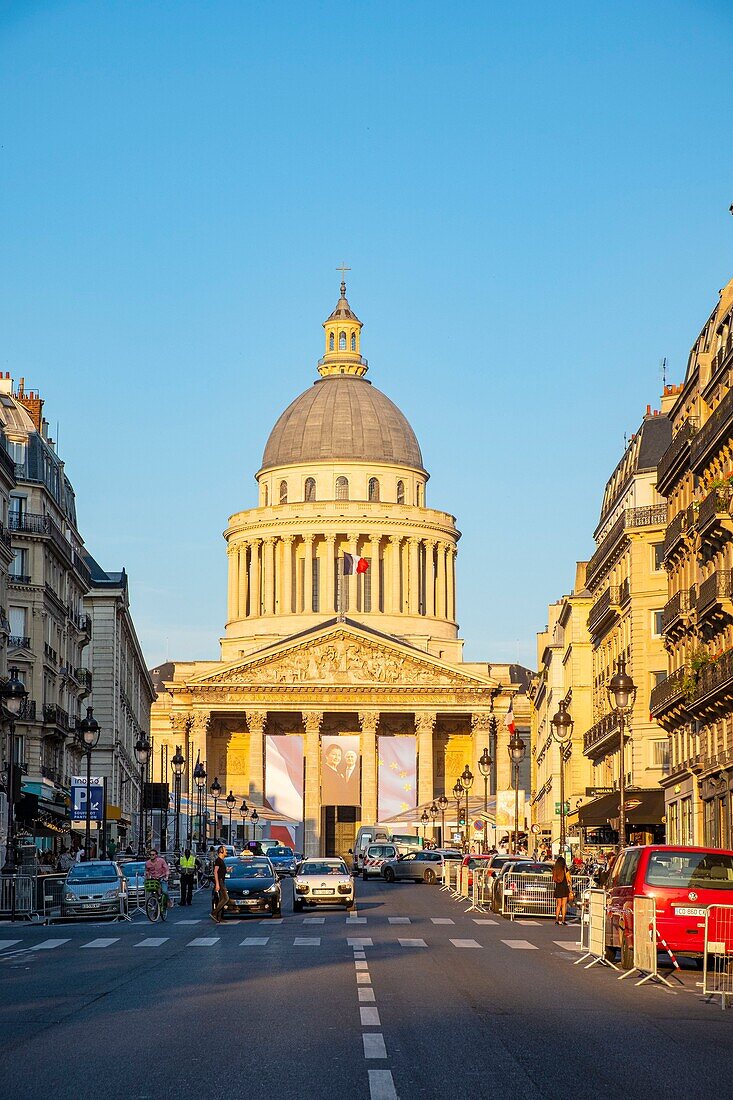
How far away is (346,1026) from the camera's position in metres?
18.3

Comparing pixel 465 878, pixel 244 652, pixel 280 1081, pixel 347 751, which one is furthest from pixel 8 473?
pixel 244 652

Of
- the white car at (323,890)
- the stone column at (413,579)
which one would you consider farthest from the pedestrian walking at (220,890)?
the stone column at (413,579)

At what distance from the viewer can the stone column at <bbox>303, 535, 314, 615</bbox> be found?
172 metres

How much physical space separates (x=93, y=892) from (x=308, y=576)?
127 m

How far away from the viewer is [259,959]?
2944 centimetres

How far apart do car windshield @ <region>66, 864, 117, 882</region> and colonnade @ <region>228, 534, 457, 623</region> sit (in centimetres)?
12238

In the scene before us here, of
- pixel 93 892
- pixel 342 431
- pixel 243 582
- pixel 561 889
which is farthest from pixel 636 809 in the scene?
pixel 243 582

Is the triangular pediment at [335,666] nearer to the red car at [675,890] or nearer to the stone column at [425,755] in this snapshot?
the stone column at [425,755]

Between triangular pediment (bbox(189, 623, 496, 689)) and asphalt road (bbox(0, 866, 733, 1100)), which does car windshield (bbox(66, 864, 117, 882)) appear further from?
triangular pediment (bbox(189, 623, 496, 689))

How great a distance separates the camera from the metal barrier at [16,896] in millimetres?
45781

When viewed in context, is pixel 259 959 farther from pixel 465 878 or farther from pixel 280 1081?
pixel 465 878

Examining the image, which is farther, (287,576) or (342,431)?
(342,431)

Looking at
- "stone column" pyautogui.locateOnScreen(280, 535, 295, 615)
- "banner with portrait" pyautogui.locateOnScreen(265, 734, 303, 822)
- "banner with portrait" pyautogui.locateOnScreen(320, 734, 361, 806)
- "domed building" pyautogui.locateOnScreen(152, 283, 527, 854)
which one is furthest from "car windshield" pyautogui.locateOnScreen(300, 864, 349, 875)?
"stone column" pyautogui.locateOnScreen(280, 535, 295, 615)

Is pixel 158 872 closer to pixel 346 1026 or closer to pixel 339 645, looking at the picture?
pixel 346 1026
